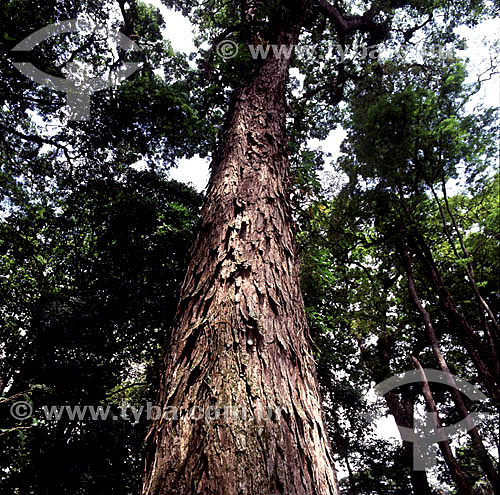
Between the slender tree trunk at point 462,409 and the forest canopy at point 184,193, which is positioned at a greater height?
the forest canopy at point 184,193

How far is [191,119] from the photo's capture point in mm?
6527

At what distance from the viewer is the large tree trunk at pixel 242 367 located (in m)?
0.79

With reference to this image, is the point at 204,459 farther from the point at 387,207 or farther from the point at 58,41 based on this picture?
the point at 58,41

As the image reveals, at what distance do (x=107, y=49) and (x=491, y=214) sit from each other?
12.2 meters

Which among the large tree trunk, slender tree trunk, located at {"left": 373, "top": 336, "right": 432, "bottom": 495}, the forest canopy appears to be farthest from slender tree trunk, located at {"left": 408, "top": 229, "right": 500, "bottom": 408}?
the large tree trunk

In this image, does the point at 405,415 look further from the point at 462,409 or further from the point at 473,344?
the point at 473,344

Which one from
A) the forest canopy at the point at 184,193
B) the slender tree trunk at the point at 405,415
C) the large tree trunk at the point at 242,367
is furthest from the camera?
the slender tree trunk at the point at 405,415

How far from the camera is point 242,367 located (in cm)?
98

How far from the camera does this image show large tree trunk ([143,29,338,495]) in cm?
79

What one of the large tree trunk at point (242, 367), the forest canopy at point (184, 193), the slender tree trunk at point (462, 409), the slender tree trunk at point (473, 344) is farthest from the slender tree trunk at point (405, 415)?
the large tree trunk at point (242, 367)

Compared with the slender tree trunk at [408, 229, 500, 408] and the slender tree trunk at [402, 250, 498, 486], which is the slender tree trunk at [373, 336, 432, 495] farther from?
the slender tree trunk at [408, 229, 500, 408]

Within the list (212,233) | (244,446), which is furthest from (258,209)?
(244,446)

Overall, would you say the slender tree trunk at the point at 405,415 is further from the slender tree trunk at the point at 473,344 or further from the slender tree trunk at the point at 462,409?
the slender tree trunk at the point at 473,344

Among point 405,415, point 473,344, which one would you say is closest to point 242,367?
point 473,344
